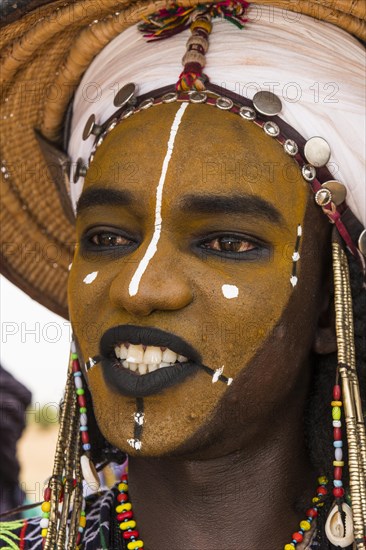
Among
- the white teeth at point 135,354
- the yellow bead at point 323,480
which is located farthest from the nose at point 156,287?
the yellow bead at point 323,480

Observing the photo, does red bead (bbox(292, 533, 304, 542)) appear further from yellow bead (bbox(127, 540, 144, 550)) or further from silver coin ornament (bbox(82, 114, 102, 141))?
silver coin ornament (bbox(82, 114, 102, 141))

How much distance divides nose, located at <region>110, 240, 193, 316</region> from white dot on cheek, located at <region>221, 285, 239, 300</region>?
4.4 inches

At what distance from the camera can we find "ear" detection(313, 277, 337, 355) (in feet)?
11.6

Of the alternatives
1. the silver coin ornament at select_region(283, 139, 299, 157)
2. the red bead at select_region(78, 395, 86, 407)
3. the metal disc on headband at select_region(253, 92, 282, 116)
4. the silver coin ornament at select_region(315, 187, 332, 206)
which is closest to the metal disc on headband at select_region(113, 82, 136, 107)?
the metal disc on headband at select_region(253, 92, 282, 116)

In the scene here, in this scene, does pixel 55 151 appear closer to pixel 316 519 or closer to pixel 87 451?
pixel 87 451

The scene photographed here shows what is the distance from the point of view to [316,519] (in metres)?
3.46

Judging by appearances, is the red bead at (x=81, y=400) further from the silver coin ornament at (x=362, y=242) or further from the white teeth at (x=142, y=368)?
the silver coin ornament at (x=362, y=242)

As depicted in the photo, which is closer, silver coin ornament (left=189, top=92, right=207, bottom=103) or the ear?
silver coin ornament (left=189, top=92, right=207, bottom=103)

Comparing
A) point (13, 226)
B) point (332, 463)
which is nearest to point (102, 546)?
point (332, 463)

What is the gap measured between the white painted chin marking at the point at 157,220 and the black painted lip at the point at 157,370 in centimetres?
13

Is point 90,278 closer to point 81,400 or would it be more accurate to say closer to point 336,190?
point 81,400

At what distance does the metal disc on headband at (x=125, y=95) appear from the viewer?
11.6ft

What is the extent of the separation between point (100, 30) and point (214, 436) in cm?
154

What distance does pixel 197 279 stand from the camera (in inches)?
125
